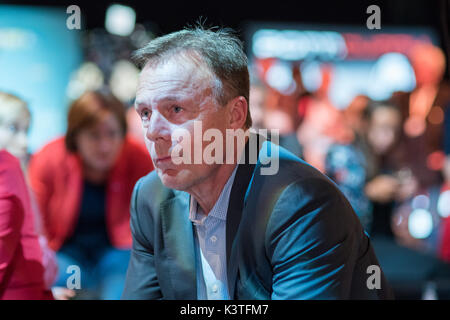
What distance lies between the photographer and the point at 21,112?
6.04 ft

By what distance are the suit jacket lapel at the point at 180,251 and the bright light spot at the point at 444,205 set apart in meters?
2.72

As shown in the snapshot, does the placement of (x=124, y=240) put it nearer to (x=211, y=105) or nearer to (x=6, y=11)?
(x=211, y=105)

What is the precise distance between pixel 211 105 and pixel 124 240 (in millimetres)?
1540

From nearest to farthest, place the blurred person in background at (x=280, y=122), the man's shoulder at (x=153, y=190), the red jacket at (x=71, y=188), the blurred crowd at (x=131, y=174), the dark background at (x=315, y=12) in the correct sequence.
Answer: the man's shoulder at (x=153, y=190) < the blurred crowd at (x=131, y=174) < the red jacket at (x=71, y=188) < the blurred person in background at (x=280, y=122) < the dark background at (x=315, y=12)

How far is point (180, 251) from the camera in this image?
59.6 inches

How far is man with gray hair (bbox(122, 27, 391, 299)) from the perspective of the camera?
4.46ft

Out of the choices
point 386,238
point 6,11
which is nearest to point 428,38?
point 386,238

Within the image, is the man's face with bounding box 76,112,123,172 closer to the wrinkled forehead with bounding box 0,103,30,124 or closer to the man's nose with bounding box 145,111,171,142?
the wrinkled forehead with bounding box 0,103,30,124

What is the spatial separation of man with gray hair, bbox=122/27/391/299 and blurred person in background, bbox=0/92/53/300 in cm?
40

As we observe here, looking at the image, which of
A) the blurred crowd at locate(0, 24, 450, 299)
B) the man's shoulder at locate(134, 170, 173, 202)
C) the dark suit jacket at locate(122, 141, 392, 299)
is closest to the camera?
the dark suit jacket at locate(122, 141, 392, 299)

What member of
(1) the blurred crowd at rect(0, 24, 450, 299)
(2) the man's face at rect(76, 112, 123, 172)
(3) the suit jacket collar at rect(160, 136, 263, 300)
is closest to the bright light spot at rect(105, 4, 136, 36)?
(1) the blurred crowd at rect(0, 24, 450, 299)

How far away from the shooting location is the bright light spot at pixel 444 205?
378cm

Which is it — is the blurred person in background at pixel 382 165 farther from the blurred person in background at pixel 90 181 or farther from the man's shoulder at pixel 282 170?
the man's shoulder at pixel 282 170

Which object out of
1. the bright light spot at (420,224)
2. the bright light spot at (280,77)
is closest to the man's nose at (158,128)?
the bright light spot at (420,224)
